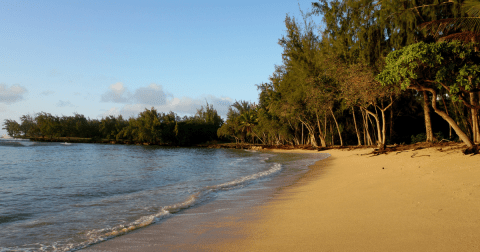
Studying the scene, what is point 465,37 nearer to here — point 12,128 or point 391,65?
point 391,65

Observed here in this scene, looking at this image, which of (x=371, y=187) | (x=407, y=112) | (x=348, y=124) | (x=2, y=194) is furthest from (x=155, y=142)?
(x=371, y=187)


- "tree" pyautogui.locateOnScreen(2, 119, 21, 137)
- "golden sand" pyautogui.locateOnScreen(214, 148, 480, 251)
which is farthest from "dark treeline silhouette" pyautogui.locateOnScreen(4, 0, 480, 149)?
"tree" pyautogui.locateOnScreen(2, 119, 21, 137)

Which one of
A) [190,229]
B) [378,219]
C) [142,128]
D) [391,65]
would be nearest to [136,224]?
[190,229]

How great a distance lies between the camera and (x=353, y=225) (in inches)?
178

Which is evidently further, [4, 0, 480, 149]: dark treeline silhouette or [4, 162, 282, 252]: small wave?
[4, 0, 480, 149]: dark treeline silhouette

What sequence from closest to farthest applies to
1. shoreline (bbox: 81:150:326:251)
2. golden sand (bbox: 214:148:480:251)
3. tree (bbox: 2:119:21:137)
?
golden sand (bbox: 214:148:480:251) < shoreline (bbox: 81:150:326:251) < tree (bbox: 2:119:21:137)

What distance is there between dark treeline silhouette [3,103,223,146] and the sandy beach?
213 ft

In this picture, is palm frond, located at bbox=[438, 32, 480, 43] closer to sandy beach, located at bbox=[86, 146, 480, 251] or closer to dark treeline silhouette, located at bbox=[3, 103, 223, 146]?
sandy beach, located at bbox=[86, 146, 480, 251]

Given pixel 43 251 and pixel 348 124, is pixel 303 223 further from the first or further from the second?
pixel 348 124

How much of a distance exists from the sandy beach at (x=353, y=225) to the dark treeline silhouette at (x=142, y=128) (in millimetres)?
65001

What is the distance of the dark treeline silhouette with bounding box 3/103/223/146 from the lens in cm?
7062

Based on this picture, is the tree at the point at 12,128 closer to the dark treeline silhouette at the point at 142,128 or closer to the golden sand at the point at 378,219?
the dark treeline silhouette at the point at 142,128

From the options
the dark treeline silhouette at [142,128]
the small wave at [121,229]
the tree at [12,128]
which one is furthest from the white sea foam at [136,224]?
the tree at [12,128]

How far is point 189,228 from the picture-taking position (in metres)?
5.22
